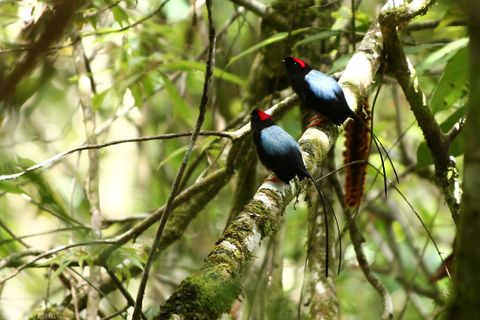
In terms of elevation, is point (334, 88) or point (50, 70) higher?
point (334, 88)

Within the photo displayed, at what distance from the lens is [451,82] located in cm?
351

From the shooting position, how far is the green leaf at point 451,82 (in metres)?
3.44

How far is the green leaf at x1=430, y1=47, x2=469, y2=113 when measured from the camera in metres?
3.44

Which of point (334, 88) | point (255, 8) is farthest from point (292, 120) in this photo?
point (334, 88)

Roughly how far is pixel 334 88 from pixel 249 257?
1.23 metres

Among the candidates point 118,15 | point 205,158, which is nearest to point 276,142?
point 118,15

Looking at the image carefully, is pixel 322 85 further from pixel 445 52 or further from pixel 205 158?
pixel 205 158

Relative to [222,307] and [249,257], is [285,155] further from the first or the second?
[222,307]

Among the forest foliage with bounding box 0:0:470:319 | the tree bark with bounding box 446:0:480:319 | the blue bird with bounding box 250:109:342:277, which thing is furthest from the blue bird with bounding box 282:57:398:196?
the tree bark with bounding box 446:0:480:319

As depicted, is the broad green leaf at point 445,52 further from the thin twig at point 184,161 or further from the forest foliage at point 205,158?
the thin twig at point 184,161

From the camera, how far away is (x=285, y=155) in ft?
9.12

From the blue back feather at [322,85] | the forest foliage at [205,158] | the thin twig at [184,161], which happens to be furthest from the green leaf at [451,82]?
the thin twig at [184,161]

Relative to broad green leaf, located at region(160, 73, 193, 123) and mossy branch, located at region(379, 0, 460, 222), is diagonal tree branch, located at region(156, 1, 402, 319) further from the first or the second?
broad green leaf, located at region(160, 73, 193, 123)

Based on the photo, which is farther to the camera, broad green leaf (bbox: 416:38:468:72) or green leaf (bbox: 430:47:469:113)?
broad green leaf (bbox: 416:38:468:72)
